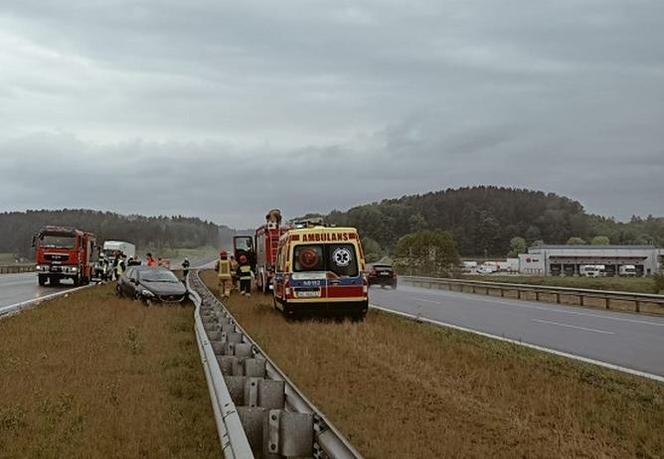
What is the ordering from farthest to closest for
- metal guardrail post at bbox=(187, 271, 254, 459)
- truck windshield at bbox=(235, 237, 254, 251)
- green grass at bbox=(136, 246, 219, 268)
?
green grass at bbox=(136, 246, 219, 268) → truck windshield at bbox=(235, 237, 254, 251) → metal guardrail post at bbox=(187, 271, 254, 459)

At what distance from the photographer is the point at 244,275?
31.8 metres

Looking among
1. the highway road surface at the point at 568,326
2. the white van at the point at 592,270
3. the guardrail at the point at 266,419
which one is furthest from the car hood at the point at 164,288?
the white van at the point at 592,270

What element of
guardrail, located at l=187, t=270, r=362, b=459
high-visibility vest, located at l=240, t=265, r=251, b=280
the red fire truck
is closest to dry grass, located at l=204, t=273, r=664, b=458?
guardrail, located at l=187, t=270, r=362, b=459

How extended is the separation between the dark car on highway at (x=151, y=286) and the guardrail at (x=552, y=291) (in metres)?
14.9

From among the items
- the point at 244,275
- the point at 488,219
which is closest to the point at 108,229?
the point at 488,219

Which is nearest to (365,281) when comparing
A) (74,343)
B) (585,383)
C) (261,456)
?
(74,343)

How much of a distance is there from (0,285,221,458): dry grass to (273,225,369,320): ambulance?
12.0 ft

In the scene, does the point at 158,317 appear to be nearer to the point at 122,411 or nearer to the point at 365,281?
the point at 365,281

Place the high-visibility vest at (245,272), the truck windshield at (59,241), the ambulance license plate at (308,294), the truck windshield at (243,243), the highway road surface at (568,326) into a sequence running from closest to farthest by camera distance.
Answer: the highway road surface at (568,326)
the ambulance license plate at (308,294)
the high-visibility vest at (245,272)
the truck windshield at (59,241)
the truck windshield at (243,243)

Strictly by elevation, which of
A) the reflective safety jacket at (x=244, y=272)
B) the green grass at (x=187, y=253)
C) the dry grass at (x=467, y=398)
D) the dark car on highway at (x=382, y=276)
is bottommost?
the dry grass at (x=467, y=398)

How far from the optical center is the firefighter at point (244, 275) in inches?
1237

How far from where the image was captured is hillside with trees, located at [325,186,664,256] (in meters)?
122

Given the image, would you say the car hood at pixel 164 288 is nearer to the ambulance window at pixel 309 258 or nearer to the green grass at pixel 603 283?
the ambulance window at pixel 309 258

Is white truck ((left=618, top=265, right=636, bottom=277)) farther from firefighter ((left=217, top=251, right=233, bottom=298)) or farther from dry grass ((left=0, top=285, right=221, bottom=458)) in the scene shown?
Answer: dry grass ((left=0, top=285, right=221, bottom=458))
